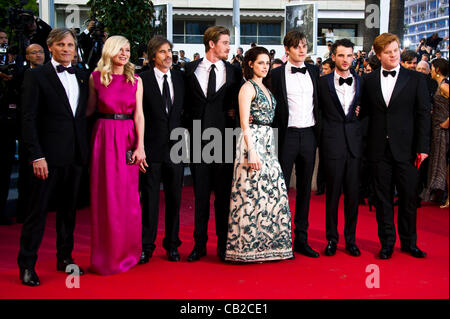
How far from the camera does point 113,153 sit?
3.88m

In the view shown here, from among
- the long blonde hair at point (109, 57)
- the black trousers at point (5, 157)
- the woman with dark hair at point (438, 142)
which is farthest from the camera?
the woman with dark hair at point (438, 142)

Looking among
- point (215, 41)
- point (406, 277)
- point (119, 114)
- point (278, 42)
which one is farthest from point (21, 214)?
point (278, 42)

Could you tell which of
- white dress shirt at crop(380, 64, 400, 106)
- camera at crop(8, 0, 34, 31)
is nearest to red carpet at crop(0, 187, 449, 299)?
white dress shirt at crop(380, 64, 400, 106)

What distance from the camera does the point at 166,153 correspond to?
4.16 metres

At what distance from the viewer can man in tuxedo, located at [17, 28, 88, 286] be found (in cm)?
357

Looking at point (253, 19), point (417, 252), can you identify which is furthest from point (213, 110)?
point (253, 19)

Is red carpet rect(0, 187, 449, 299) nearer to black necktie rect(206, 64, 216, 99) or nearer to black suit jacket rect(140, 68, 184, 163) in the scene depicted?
black suit jacket rect(140, 68, 184, 163)

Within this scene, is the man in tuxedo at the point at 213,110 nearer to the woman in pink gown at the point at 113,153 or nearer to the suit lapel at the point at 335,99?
the woman in pink gown at the point at 113,153

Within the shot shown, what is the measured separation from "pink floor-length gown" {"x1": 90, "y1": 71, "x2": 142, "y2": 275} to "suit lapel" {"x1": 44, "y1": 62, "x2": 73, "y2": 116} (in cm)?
26

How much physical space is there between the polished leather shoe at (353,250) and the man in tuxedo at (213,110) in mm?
1030

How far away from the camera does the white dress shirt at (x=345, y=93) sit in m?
4.35

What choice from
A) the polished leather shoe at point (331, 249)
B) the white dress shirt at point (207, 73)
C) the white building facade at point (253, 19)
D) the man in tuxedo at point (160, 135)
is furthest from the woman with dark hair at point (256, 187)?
the white building facade at point (253, 19)

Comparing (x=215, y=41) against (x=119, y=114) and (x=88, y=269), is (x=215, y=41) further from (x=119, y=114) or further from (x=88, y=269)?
(x=88, y=269)

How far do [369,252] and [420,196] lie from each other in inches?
95.3
